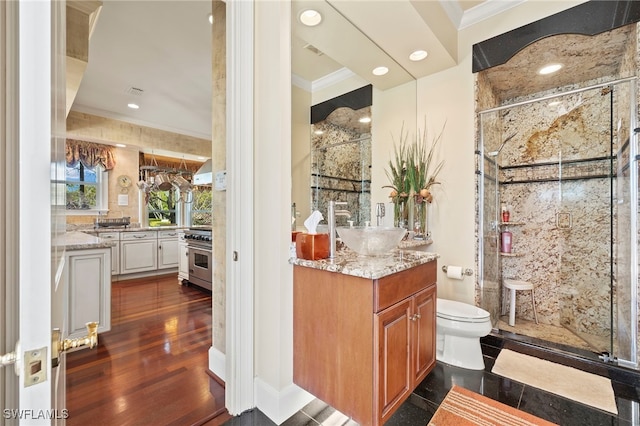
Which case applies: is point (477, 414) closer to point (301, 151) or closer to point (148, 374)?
point (301, 151)

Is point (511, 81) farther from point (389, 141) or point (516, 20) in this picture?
point (389, 141)

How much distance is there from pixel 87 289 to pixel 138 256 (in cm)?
281

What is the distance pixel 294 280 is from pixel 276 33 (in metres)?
1.43

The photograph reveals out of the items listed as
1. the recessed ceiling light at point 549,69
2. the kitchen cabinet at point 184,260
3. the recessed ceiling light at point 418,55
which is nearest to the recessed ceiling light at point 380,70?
Answer: the recessed ceiling light at point 418,55

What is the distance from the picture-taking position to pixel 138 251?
5.02 metres

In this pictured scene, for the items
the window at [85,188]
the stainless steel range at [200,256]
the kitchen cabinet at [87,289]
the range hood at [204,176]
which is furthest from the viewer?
the window at [85,188]

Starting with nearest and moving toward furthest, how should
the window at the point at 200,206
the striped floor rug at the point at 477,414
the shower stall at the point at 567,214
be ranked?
the striped floor rug at the point at 477,414
the shower stall at the point at 567,214
the window at the point at 200,206

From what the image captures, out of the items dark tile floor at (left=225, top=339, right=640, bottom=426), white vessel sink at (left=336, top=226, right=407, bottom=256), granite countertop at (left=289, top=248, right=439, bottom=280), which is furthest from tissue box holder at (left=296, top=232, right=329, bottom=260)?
dark tile floor at (left=225, top=339, right=640, bottom=426)

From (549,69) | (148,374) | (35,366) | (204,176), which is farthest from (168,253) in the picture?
(549,69)

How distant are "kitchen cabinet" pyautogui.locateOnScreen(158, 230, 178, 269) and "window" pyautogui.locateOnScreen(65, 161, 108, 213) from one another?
46.3 inches

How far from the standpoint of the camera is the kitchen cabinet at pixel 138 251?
4.85m

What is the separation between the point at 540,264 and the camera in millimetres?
3090

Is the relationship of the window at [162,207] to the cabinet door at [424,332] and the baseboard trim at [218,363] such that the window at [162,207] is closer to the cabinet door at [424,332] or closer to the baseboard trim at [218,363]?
the baseboard trim at [218,363]

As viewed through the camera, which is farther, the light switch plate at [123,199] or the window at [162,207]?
the window at [162,207]
